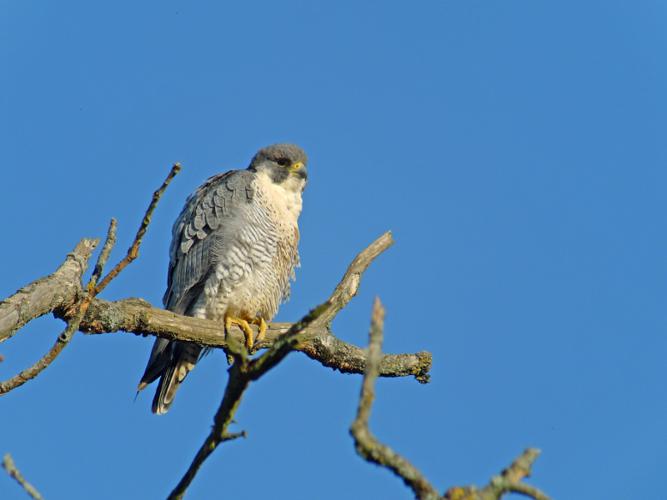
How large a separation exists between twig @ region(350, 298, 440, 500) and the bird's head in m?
4.88

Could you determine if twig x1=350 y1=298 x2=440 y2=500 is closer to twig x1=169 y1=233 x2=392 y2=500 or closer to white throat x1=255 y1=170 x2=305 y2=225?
twig x1=169 y1=233 x2=392 y2=500

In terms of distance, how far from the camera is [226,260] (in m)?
6.22

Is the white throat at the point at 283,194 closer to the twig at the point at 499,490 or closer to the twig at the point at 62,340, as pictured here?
the twig at the point at 62,340

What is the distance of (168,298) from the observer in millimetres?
6535

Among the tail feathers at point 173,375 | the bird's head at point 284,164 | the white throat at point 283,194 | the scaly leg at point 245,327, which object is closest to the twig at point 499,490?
the scaly leg at point 245,327

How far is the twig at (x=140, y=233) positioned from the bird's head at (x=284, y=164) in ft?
12.1

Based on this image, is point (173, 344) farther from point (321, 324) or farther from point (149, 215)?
point (149, 215)

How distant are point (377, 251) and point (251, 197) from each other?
145 centimetres

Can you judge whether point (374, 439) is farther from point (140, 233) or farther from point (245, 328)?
point (245, 328)

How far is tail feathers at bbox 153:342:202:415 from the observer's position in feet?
20.2

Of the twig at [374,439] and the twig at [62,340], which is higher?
the twig at [62,340]

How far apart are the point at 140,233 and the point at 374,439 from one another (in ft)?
4.90

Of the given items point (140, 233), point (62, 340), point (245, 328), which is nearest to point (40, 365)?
point (62, 340)

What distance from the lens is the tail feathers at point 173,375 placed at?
6.16m
